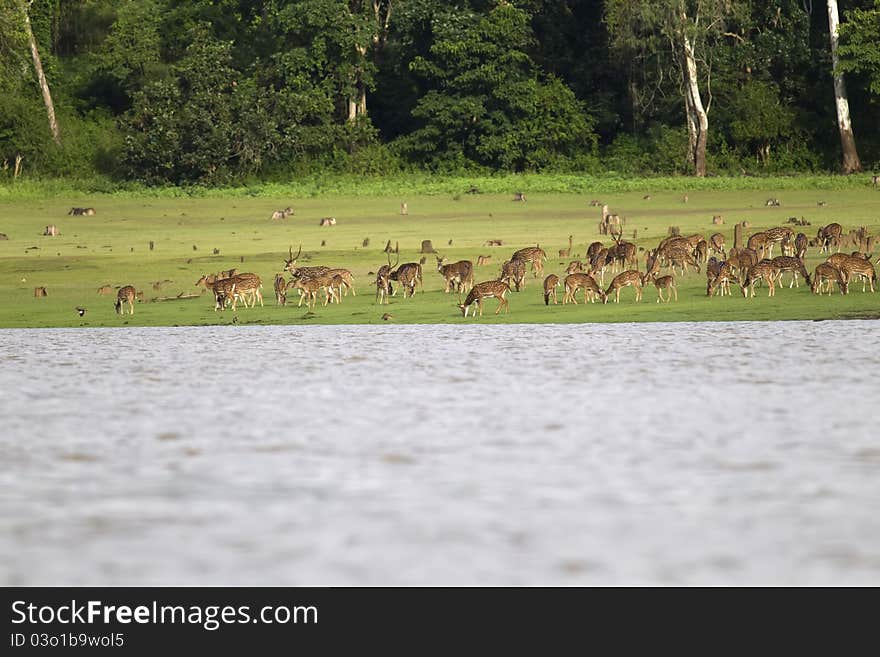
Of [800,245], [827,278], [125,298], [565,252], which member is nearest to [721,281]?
[827,278]

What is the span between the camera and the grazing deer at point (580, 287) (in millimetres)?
20562

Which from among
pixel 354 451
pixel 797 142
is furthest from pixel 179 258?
pixel 797 142

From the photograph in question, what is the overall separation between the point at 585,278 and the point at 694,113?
30208 mm

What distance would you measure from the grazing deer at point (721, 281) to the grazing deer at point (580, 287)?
152 centimetres

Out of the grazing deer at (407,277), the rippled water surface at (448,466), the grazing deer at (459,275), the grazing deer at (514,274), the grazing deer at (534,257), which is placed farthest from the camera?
the grazing deer at (534,257)

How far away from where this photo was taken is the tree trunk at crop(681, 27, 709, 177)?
47.7 metres

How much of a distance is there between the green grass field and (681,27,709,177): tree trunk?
6.86m

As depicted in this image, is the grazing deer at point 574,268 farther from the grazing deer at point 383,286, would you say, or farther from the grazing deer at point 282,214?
the grazing deer at point 282,214

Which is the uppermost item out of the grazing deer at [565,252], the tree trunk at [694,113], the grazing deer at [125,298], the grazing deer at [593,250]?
the tree trunk at [694,113]

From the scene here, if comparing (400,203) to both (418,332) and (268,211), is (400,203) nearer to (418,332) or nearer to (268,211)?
(268,211)

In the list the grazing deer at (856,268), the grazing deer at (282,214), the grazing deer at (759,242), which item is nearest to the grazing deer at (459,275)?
the grazing deer at (856,268)

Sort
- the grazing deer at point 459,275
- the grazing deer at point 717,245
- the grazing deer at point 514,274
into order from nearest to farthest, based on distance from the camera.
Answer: the grazing deer at point 459,275 → the grazing deer at point 514,274 → the grazing deer at point 717,245

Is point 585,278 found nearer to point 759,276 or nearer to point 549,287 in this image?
point 549,287

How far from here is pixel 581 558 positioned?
22.2ft
